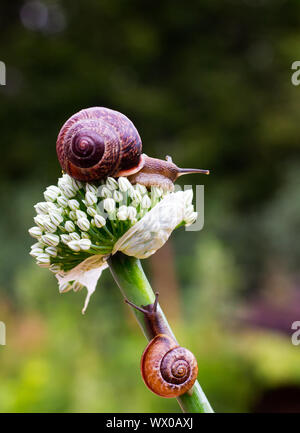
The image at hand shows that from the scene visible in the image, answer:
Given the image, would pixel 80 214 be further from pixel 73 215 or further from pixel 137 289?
pixel 137 289

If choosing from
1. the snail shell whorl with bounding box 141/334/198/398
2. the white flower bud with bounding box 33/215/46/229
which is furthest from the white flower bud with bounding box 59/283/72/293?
the snail shell whorl with bounding box 141/334/198/398

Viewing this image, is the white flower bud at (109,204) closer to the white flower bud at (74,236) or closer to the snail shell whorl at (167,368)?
the white flower bud at (74,236)

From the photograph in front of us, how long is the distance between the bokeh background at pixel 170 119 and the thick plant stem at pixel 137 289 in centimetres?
531

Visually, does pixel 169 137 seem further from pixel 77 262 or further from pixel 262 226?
pixel 77 262

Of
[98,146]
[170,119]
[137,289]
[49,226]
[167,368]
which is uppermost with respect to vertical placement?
[170,119]

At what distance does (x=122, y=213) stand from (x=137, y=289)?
0.14m

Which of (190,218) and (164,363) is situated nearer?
(164,363)

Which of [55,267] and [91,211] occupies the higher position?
[91,211]

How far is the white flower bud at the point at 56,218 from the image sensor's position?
0.98 m

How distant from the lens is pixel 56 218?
98 cm

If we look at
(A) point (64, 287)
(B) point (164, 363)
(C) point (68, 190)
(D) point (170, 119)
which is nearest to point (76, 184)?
(C) point (68, 190)

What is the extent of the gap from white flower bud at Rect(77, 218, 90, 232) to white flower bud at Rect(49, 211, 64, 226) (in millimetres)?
46

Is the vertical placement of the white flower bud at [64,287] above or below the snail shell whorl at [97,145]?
below

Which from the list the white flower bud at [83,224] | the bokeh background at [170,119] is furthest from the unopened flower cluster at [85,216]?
the bokeh background at [170,119]
